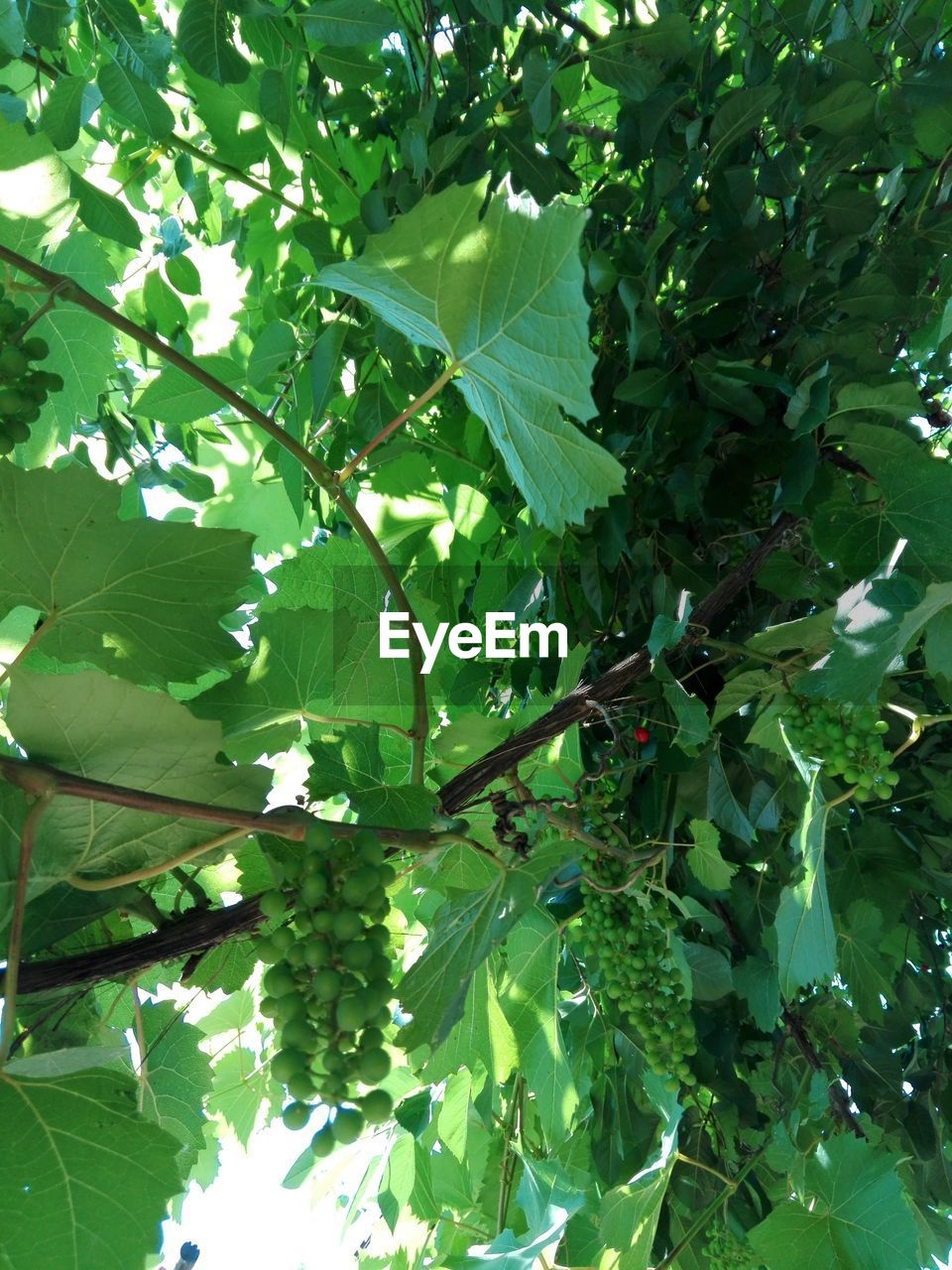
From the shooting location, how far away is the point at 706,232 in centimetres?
116

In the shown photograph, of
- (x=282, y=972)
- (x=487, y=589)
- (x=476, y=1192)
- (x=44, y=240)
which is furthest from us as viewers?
(x=476, y=1192)

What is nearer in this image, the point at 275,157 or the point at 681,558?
the point at 681,558

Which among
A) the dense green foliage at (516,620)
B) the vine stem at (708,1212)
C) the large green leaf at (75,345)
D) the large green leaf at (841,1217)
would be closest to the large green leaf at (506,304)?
the dense green foliage at (516,620)

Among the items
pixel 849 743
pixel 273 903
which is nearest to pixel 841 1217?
pixel 849 743

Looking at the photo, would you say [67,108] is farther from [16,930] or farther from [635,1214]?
[635,1214]

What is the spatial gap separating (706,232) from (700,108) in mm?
214

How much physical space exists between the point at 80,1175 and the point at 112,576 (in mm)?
390

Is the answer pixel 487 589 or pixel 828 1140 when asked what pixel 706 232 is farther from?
pixel 828 1140

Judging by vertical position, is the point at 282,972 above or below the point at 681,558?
below

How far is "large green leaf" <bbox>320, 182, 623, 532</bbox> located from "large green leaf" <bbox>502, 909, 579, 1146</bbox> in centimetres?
68

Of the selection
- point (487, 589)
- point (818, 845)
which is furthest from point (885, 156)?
point (818, 845)

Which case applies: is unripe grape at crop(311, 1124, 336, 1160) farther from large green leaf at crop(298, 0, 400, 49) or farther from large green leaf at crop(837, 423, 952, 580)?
large green leaf at crop(298, 0, 400, 49)

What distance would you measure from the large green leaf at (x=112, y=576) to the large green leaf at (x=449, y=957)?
0.27 m

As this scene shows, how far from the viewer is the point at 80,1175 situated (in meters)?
0.61
